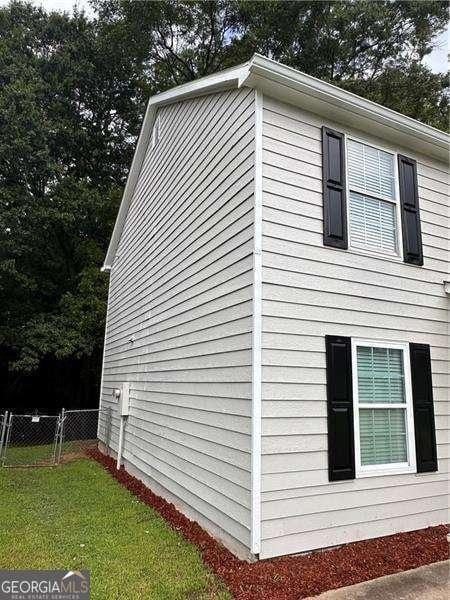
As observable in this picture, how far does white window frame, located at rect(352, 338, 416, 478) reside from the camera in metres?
4.39

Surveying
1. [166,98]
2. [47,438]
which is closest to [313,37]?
[166,98]

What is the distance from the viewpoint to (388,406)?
469 centimetres

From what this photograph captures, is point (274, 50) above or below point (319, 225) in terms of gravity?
above

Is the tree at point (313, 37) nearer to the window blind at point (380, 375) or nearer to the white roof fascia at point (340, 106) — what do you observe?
the white roof fascia at point (340, 106)

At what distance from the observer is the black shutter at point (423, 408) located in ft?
15.7

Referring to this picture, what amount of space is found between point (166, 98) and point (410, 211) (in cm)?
467

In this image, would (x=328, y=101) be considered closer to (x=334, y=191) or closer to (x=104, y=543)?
(x=334, y=191)

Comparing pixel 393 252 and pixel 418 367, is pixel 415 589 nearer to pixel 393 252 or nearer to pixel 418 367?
pixel 418 367

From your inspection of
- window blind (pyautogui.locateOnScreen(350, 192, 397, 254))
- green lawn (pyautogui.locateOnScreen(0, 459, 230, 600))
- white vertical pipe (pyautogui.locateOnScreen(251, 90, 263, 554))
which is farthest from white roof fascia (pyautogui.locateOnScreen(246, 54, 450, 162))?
green lawn (pyautogui.locateOnScreen(0, 459, 230, 600))

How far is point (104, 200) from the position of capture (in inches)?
672

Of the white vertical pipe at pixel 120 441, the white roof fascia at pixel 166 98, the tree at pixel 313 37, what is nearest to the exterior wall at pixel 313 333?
the white roof fascia at pixel 166 98

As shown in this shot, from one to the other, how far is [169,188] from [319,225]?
12.0 ft

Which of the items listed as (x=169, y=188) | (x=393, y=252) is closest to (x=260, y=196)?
(x=393, y=252)

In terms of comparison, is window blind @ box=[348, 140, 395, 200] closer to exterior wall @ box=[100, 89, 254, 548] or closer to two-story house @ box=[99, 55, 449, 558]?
two-story house @ box=[99, 55, 449, 558]
